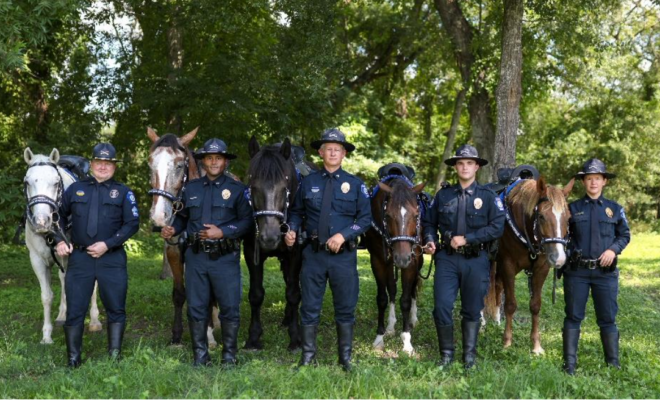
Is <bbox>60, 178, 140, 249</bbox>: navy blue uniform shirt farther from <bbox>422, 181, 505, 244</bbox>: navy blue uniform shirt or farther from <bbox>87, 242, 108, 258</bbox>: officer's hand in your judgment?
<bbox>422, 181, 505, 244</bbox>: navy blue uniform shirt

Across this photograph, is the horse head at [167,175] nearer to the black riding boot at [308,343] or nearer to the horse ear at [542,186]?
the black riding boot at [308,343]

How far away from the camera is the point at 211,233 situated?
18.6 feet

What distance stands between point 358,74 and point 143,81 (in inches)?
505

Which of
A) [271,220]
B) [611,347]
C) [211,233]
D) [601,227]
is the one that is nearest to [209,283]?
[211,233]

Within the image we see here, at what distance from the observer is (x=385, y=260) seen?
23.6 feet

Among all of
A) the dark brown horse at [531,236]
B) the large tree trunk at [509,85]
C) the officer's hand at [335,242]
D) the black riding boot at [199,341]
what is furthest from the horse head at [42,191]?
the large tree trunk at [509,85]

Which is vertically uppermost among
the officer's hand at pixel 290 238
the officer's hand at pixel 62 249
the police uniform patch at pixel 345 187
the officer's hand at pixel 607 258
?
the police uniform patch at pixel 345 187

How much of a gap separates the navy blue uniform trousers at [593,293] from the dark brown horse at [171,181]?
3848 millimetres

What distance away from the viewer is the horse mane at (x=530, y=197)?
20.2 ft

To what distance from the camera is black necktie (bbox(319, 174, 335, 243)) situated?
5.66 meters

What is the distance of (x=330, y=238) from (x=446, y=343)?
1570mm

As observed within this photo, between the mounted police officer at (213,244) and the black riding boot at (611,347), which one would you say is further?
the black riding boot at (611,347)

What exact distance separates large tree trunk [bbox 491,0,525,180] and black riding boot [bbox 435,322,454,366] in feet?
14.2

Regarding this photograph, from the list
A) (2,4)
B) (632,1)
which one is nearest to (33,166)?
(2,4)
